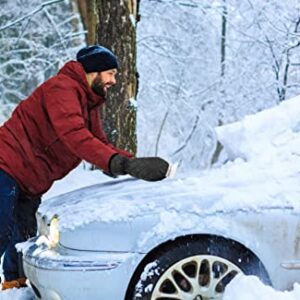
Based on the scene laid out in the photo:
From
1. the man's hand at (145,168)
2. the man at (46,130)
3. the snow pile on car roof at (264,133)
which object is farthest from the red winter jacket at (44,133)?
the snow pile on car roof at (264,133)

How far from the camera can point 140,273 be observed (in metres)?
3.57

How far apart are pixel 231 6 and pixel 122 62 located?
747 cm

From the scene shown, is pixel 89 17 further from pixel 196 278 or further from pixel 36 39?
pixel 196 278

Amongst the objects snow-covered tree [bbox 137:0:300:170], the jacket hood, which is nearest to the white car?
the jacket hood

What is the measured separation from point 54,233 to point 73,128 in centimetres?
65

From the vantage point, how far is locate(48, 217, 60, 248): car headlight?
12.2 ft

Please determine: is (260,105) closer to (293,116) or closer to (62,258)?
(293,116)

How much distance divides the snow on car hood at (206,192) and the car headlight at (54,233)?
5cm

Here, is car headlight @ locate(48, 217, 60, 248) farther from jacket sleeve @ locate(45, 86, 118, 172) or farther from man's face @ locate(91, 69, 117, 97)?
man's face @ locate(91, 69, 117, 97)

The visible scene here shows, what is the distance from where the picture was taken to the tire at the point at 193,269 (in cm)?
355

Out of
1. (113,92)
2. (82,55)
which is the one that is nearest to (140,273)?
Result: (82,55)

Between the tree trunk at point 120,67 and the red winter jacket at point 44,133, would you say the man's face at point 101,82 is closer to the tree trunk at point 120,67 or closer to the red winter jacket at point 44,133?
the red winter jacket at point 44,133

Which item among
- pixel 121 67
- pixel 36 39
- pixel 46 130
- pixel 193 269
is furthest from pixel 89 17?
pixel 193 269

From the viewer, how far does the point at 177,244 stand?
3576mm
